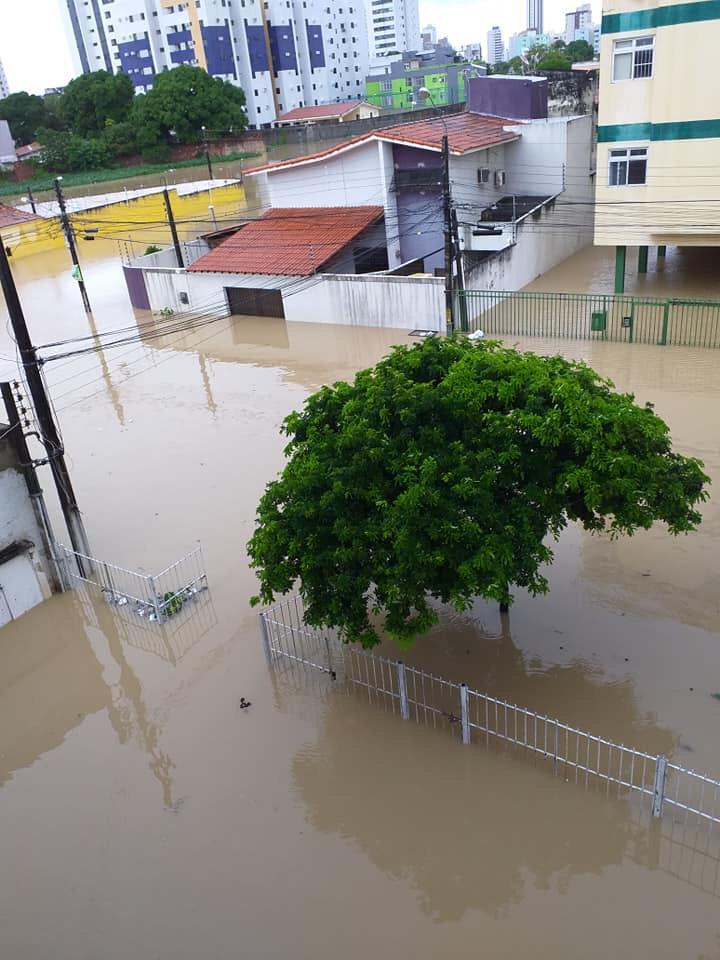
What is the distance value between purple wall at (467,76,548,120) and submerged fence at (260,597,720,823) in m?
26.3

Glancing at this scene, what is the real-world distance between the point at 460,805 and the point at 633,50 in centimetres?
2012

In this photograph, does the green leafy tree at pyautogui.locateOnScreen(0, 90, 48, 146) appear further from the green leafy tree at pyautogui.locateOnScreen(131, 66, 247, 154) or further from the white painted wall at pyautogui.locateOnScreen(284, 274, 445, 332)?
the white painted wall at pyautogui.locateOnScreen(284, 274, 445, 332)

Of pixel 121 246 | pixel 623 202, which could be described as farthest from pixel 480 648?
pixel 121 246

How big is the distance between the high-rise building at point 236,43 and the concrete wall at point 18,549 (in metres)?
74.0

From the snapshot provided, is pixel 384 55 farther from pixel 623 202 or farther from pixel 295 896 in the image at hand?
pixel 295 896

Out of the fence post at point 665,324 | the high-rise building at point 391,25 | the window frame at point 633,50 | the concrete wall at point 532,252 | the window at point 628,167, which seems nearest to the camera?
the fence post at point 665,324

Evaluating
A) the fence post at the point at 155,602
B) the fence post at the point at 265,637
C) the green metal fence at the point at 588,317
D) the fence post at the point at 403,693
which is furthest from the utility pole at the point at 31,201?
the fence post at the point at 403,693

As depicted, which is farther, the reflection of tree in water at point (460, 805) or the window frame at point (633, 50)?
the window frame at point (633, 50)

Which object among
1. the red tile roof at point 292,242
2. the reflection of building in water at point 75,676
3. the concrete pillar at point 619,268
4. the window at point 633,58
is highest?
the window at point 633,58

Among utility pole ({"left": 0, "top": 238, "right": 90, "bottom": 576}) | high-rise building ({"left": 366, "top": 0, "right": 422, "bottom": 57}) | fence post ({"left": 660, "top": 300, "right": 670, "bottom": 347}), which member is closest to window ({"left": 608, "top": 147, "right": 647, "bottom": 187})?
fence post ({"left": 660, "top": 300, "right": 670, "bottom": 347})


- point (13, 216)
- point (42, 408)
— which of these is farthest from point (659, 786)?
point (13, 216)

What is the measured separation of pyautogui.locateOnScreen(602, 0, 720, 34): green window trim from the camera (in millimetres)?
18219

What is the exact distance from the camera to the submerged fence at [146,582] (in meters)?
11.5

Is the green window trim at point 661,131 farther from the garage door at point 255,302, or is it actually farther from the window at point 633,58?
the garage door at point 255,302
